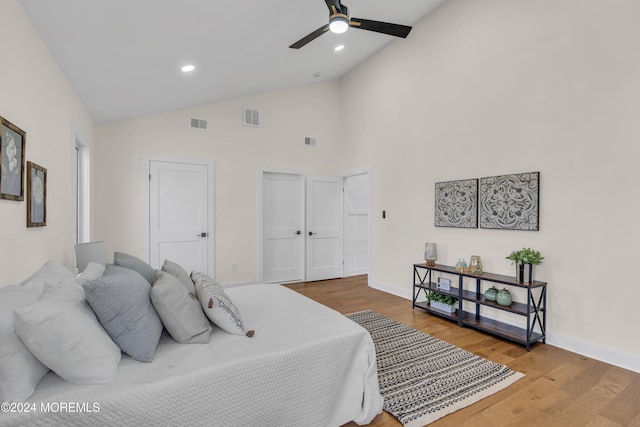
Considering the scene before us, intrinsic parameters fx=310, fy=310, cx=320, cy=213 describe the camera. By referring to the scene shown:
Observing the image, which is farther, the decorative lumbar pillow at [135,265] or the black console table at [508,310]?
the black console table at [508,310]

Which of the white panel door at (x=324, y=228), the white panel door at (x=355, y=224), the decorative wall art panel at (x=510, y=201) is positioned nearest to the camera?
the decorative wall art panel at (x=510, y=201)

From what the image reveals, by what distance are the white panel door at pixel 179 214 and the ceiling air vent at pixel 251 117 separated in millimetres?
1047

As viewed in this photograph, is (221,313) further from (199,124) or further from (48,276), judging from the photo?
(199,124)

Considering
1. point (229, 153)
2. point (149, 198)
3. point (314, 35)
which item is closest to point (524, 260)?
point (314, 35)

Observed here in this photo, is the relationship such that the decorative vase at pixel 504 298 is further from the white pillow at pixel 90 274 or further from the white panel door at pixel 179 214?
the white panel door at pixel 179 214

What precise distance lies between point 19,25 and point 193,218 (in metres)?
3.15

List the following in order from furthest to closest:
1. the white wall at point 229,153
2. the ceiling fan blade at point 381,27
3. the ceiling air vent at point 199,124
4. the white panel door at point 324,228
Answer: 1. the white panel door at point 324,228
2. the ceiling air vent at point 199,124
3. the white wall at point 229,153
4. the ceiling fan blade at point 381,27

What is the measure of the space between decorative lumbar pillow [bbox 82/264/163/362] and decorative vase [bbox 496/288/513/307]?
305 centimetres

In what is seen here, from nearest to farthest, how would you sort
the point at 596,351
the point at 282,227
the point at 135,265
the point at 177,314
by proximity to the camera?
the point at 177,314 → the point at 135,265 → the point at 596,351 → the point at 282,227

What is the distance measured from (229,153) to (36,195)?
3.07 metres

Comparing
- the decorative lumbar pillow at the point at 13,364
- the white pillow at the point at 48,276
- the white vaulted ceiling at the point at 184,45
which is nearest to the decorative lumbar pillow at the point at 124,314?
the decorative lumbar pillow at the point at 13,364

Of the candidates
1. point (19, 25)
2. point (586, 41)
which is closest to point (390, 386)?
point (19, 25)

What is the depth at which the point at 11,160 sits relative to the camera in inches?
63.2

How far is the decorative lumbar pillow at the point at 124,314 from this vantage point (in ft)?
4.56
